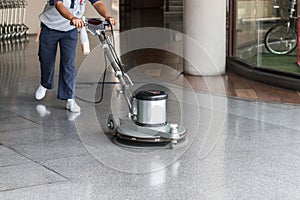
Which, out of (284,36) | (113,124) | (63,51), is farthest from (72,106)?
(284,36)

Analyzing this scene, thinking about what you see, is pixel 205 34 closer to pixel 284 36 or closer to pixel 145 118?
pixel 284 36

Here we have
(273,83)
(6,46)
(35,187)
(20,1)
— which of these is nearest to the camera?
(35,187)

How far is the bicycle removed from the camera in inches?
339

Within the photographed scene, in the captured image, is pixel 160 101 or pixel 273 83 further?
pixel 273 83

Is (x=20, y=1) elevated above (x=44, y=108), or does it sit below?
above

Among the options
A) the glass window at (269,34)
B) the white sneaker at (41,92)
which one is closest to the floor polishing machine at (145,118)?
the white sneaker at (41,92)

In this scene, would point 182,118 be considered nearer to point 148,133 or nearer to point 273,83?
point 148,133

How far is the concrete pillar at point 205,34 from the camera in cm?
920

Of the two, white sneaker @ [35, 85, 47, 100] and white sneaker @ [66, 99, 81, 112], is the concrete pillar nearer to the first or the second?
white sneaker @ [35, 85, 47, 100]

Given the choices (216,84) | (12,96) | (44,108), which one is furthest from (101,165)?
(216,84)

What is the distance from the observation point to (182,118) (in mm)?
6570

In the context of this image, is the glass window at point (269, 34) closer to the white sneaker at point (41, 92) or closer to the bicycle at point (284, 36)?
the bicycle at point (284, 36)

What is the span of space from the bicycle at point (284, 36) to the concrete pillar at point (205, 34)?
0.66 m

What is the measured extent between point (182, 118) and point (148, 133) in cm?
127
